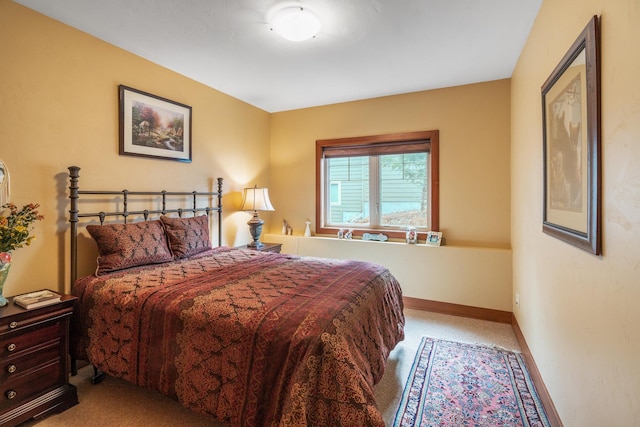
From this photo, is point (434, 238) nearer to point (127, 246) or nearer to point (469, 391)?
point (469, 391)

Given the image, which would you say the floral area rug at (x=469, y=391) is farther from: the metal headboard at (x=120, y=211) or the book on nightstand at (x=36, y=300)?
the metal headboard at (x=120, y=211)

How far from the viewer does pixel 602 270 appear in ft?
3.80

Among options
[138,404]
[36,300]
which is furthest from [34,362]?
[138,404]

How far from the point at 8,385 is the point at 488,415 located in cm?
264

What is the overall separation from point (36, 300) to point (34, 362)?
0.34 meters

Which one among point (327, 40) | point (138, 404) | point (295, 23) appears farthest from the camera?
point (327, 40)

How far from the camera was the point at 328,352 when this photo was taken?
131 centimetres

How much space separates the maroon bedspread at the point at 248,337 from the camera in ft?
4.22

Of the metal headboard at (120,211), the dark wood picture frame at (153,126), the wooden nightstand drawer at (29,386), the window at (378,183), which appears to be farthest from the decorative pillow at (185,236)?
the window at (378,183)

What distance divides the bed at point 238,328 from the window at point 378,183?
1547mm

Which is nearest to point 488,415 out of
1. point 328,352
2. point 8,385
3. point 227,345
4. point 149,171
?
Answer: point 328,352

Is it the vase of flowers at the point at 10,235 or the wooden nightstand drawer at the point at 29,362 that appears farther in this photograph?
the vase of flowers at the point at 10,235

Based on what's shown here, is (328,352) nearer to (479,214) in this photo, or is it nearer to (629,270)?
(629,270)

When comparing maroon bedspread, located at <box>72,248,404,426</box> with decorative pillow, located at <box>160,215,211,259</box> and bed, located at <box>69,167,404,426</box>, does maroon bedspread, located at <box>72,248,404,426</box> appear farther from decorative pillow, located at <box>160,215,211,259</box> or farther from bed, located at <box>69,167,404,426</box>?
decorative pillow, located at <box>160,215,211,259</box>
